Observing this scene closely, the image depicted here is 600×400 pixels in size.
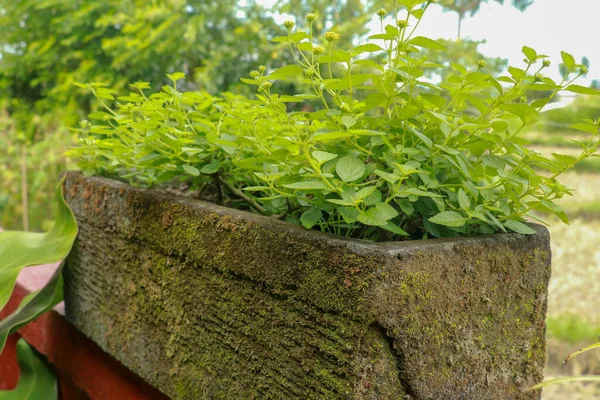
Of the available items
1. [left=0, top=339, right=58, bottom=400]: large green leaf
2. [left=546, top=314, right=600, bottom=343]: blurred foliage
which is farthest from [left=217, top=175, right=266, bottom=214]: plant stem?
[left=546, top=314, right=600, bottom=343]: blurred foliage

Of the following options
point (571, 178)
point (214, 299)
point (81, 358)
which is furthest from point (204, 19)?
point (214, 299)

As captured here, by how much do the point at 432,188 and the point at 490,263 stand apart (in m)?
Result: 0.13

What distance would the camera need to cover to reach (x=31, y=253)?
1.19 m

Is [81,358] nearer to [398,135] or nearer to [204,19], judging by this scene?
[398,135]

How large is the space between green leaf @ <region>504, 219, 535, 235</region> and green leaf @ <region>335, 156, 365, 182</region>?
0.86 ft

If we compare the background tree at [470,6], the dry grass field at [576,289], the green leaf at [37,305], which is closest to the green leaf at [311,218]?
the green leaf at [37,305]

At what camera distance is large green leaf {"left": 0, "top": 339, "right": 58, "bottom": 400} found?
130 cm

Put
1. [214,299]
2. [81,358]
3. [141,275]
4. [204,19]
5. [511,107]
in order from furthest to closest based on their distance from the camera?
[204,19] < [81,358] < [141,275] < [214,299] < [511,107]

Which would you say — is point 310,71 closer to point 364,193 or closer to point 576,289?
point 364,193

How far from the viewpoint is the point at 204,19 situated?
5141 millimetres

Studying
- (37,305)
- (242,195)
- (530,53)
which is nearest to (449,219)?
(530,53)

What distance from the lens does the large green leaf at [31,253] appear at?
1.12 m

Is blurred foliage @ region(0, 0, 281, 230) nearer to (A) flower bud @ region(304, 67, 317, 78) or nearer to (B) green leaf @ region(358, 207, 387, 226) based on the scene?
(A) flower bud @ region(304, 67, 317, 78)

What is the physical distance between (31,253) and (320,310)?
81 cm
